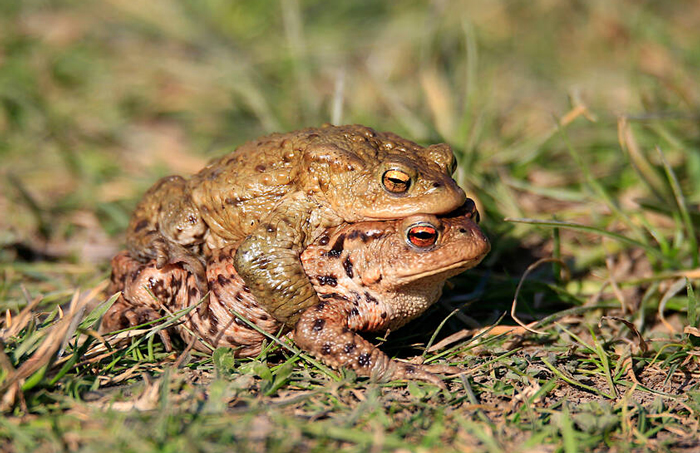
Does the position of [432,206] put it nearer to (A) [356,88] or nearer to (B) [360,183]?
(B) [360,183]

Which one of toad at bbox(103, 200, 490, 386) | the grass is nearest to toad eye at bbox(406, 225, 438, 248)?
toad at bbox(103, 200, 490, 386)

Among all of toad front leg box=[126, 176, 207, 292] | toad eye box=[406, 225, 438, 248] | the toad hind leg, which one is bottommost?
the toad hind leg

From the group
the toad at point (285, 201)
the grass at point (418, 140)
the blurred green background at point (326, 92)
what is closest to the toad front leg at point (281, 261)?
the toad at point (285, 201)

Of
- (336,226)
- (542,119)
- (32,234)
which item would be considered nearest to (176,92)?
(32,234)

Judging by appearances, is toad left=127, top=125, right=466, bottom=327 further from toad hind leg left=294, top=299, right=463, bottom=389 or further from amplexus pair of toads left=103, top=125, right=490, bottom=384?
toad hind leg left=294, top=299, right=463, bottom=389

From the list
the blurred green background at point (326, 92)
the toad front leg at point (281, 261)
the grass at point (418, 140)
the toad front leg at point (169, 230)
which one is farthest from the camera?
the blurred green background at point (326, 92)

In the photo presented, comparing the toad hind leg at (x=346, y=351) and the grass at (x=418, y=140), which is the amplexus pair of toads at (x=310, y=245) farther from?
the grass at (x=418, y=140)
